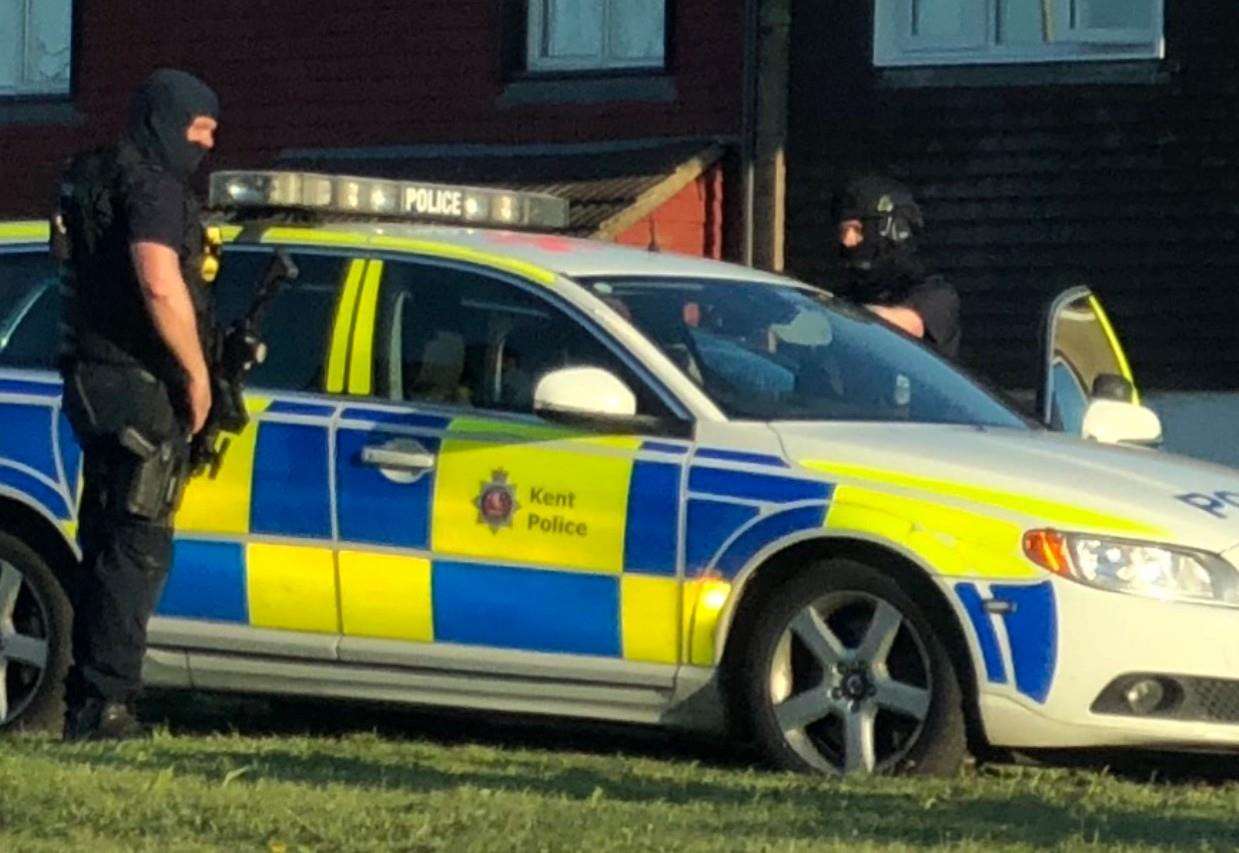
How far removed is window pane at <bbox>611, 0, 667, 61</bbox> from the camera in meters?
17.8

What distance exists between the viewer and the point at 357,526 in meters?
8.78

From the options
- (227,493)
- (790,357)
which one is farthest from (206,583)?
(790,357)

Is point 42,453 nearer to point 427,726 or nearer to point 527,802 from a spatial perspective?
point 427,726

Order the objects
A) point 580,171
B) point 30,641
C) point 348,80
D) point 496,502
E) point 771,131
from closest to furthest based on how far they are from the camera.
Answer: point 496,502 → point 30,641 → point 771,131 → point 580,171 → point 348,80

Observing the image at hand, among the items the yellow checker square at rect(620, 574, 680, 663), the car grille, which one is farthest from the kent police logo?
the car grille

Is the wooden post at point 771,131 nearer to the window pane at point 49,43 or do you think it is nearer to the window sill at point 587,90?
the window sill at point 587,90

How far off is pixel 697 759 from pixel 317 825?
235 centimetres

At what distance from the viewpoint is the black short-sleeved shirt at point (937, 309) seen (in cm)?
1089

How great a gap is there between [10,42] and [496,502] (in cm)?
1198

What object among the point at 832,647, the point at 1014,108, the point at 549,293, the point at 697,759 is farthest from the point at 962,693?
the point at 1014,108

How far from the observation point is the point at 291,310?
30.3 feet

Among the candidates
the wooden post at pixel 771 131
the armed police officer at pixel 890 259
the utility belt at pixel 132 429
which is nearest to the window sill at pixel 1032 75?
the wooden post at pixel 771 131

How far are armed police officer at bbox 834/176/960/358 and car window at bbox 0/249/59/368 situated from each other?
2.86 meters

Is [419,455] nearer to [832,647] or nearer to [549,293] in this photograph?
[549,293]
